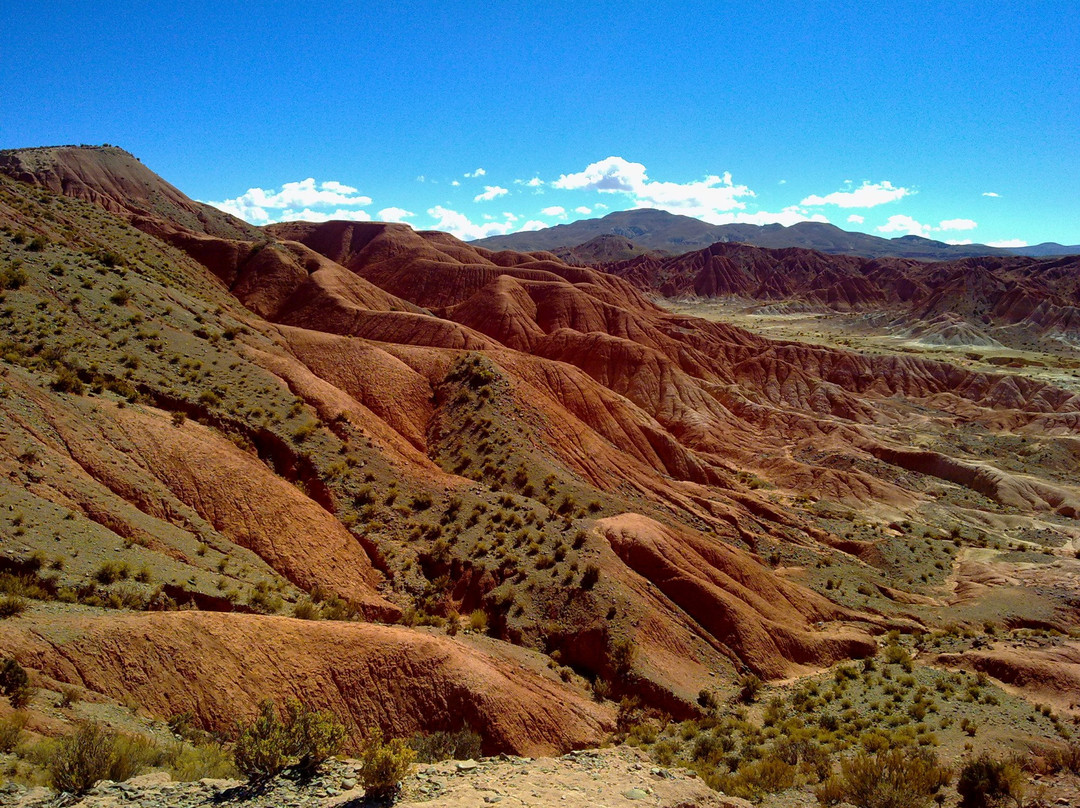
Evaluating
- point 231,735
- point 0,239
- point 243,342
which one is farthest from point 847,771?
point 0,239

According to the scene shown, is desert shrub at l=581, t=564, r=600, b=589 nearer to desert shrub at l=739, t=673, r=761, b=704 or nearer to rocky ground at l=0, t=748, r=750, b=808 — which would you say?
desert shrub at l=739, t=673, r=761, b=704

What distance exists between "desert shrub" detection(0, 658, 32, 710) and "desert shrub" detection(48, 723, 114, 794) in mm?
1447

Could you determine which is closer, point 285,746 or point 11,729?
point 11,729

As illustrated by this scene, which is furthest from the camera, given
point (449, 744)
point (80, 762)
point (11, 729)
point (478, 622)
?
point (478, 622)

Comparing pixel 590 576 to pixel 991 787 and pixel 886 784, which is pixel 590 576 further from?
pixel 991 787

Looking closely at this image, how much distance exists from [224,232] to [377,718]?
77146 mm

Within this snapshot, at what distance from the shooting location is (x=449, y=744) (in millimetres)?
12844

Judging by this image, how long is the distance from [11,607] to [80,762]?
500cm

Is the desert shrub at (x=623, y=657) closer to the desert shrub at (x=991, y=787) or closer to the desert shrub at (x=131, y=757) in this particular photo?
the desert shrub at (x=991, y=787)

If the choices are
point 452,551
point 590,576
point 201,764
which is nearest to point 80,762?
point 201,764

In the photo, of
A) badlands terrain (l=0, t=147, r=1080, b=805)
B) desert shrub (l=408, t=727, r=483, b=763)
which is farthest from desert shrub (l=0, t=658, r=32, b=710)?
desert shrub (l=408, t=727, r=483, b=763)

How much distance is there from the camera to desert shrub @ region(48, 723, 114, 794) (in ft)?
24.4

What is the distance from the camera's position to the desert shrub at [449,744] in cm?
1234

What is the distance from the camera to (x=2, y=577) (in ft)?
39.1
